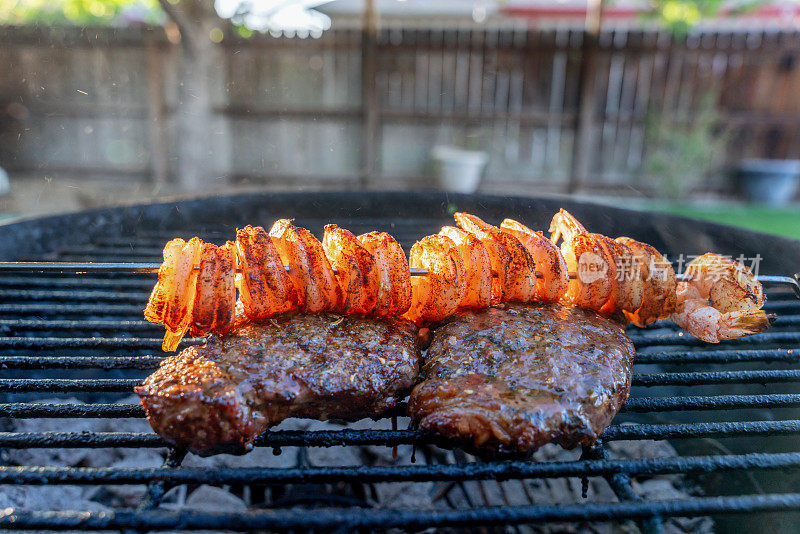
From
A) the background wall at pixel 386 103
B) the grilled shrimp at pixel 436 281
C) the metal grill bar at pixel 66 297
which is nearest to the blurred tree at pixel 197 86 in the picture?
the background wall at pixel 386 103

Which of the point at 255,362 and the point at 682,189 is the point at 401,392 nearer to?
the point at 255,362

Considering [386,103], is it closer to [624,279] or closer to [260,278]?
[624,279]

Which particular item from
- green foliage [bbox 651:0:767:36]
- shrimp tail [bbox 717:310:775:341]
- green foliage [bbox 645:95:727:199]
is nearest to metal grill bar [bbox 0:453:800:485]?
shrimp tail [bbox 717:310:775:341]

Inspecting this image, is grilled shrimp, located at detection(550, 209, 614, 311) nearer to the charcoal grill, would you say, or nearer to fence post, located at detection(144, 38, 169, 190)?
the charcoal grill

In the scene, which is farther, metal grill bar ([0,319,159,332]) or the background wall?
the background wall

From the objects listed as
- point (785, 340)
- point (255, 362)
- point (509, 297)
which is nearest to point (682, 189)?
point (785, 340)

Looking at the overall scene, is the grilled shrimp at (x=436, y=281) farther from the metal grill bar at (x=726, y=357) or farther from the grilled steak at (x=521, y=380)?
the metal grill bar at (x=726, y=357)
